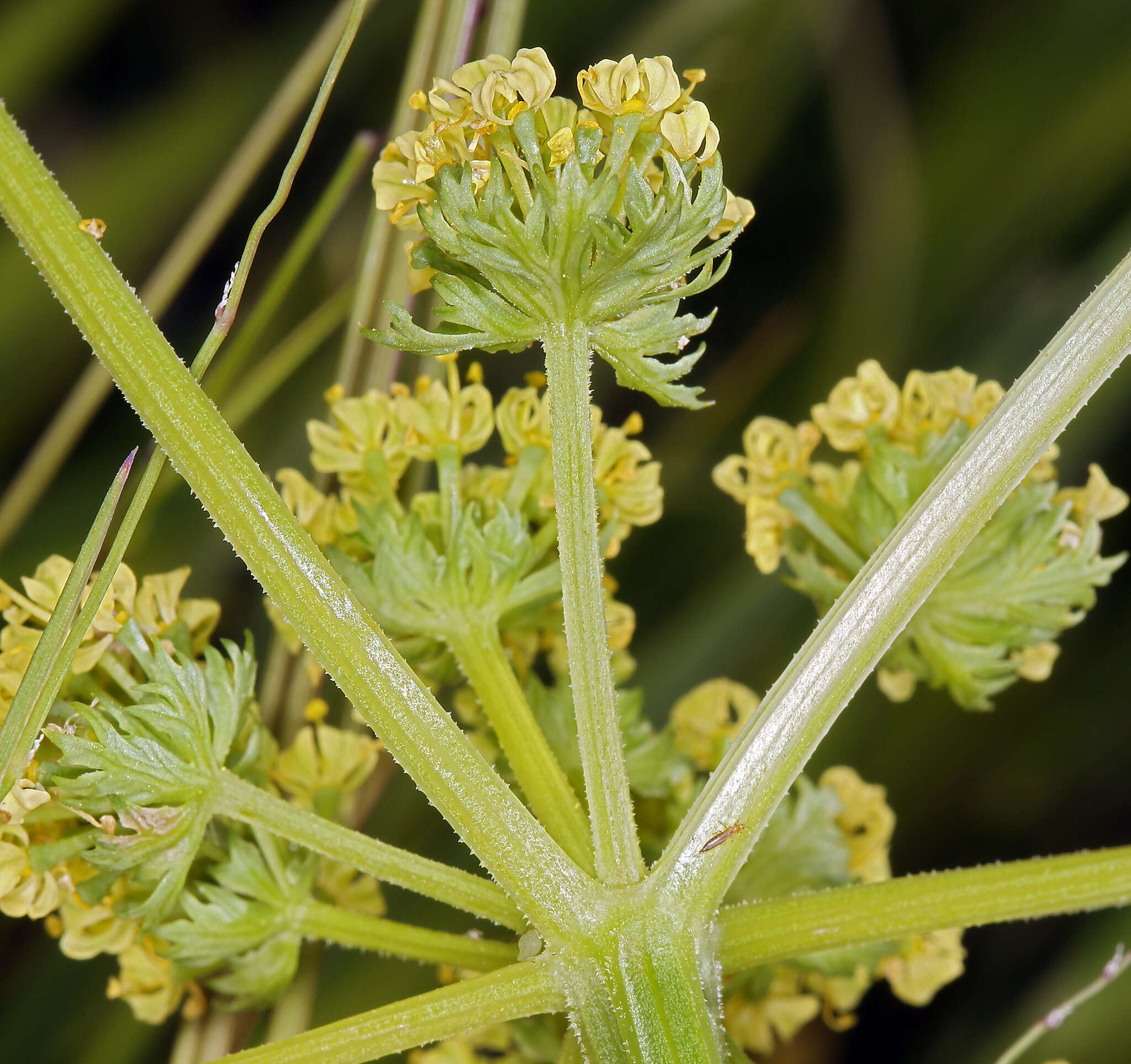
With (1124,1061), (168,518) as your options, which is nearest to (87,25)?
(168,518)

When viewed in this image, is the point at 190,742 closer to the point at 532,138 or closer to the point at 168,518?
the point at 532,138

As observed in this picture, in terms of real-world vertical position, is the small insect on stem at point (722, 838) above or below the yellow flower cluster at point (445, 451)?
below

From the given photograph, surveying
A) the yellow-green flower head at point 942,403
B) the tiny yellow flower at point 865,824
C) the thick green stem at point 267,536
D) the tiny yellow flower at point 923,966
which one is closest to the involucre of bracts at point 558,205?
the thick green stem at point 267,536

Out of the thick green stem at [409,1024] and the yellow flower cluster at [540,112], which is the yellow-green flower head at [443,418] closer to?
the yellow flower cluster at [540,112]

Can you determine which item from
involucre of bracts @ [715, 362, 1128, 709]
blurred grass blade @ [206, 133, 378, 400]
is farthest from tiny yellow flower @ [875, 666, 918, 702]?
blurred grass blade @ [206, 133, 378, 400]

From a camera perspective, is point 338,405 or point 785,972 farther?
point 785,972

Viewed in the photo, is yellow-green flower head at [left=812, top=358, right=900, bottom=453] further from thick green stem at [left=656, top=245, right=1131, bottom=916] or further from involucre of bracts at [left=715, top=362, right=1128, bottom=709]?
thick green stem at [left=656, top=245, right=1131, bottom=916]
